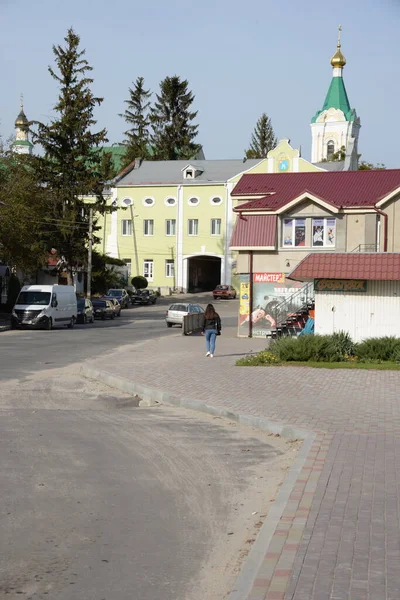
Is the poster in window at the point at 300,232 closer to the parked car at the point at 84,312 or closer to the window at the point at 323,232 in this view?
the window at the point at 323,232

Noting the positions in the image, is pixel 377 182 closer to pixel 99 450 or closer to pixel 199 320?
pixel 199 320

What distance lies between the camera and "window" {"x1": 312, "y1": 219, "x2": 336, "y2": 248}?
3688 centimetres

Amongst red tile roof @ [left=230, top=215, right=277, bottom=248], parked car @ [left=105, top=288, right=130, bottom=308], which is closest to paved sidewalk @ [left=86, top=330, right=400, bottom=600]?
red tile roof @ [left=230, top=215, right=277, bottom=248]

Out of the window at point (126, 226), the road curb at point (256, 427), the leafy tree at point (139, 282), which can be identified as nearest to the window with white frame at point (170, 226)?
the window at point (126, 226)

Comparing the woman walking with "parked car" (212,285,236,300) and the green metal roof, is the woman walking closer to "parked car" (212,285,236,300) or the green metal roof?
"parked car" (212,285,236,300)

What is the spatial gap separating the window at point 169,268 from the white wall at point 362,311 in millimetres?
53302

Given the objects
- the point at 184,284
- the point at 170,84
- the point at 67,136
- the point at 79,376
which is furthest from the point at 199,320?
the point at 170,84

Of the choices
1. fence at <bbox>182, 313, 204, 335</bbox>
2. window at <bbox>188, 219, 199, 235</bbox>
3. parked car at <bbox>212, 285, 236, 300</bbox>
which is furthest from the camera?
window at <bbox>188, 219, 199, 235</bbox>

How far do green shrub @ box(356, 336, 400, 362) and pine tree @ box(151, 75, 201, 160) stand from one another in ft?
243

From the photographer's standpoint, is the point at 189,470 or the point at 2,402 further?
the point at 2,402

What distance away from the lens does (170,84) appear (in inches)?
3780

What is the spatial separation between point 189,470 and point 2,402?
21.9 feet

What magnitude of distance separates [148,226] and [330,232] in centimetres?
4633

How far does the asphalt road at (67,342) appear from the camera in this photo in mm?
23359
